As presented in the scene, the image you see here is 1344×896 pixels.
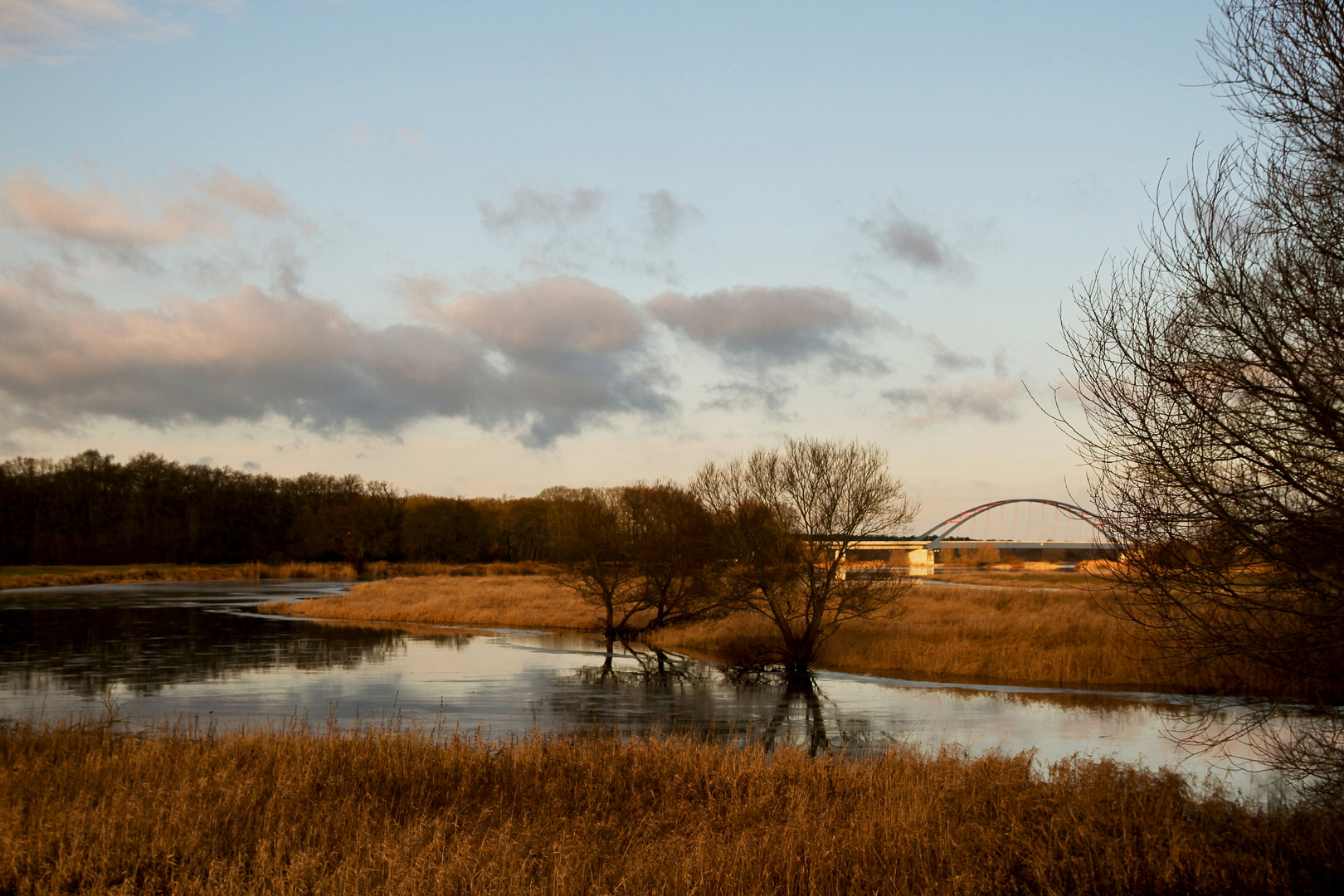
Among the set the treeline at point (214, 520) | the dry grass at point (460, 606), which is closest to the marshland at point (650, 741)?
the dry grass at point (460, 606)

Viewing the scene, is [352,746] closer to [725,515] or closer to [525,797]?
[525,797]

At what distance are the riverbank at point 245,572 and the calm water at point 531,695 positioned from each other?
4274 cm

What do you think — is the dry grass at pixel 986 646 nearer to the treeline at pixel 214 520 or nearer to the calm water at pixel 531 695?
the calm water at pixel 531 695

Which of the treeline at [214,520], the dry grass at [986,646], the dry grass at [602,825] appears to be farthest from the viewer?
the treeline at [214,520]

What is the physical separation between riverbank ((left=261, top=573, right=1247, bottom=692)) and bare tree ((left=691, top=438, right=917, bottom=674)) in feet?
9.63

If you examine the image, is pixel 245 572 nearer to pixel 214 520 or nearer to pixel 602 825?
pixel 214 520

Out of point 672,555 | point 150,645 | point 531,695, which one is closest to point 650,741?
point 531,695

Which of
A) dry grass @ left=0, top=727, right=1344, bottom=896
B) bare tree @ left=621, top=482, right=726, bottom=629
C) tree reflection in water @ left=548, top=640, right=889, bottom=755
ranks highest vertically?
bare tree @ left=621, top=482, right=726, bottom=629

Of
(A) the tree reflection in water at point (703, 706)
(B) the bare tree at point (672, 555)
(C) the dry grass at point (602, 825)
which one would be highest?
(B) the bare tree at point (672, 555)

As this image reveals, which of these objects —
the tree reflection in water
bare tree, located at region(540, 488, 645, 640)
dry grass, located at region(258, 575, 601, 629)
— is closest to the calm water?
the tree reflection in water

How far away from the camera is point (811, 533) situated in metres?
31.2

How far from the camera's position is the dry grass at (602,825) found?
9328mm

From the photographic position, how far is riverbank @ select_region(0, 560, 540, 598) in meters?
81.4

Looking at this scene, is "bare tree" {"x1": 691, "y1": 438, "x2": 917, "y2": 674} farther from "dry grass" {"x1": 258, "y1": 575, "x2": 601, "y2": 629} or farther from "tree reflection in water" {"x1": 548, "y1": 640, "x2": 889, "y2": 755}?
"dry grass" {"x1": 258, "y1": 575, "x2": 601, "y2": 629}
